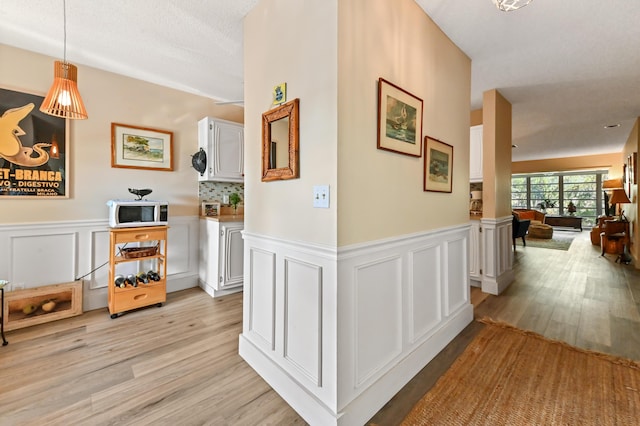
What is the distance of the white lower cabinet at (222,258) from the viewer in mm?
3205

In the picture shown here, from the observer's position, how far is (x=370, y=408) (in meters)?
1.51

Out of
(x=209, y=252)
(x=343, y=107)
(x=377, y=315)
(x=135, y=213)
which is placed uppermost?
(x=343, y=107)

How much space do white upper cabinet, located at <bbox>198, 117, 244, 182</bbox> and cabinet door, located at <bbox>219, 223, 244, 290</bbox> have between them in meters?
0.72

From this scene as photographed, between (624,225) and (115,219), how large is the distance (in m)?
8.23

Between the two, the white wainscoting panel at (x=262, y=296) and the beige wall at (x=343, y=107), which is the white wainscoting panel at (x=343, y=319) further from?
the beige wall at (x=343, y=107)

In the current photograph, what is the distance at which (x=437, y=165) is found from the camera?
218 cm

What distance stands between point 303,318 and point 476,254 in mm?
2969

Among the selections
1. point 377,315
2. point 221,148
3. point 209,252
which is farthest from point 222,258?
point 377,315

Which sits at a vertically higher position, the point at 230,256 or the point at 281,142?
the point at 281,142

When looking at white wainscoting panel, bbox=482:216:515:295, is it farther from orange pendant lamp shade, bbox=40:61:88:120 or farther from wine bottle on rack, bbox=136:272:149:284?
orange pendant lamp shade, bbox=40:61:88:120

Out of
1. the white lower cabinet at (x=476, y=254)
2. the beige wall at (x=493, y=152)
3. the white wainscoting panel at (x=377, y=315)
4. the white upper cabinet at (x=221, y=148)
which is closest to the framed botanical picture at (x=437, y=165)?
the white wainscoting panel at (x=377, y=315)

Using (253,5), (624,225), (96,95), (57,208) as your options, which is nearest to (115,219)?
(57,208)

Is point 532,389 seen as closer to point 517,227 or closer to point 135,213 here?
point 135,213

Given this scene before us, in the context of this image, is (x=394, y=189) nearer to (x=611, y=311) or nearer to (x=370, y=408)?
(x=370, y=408)
